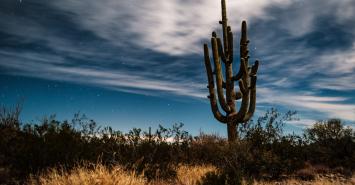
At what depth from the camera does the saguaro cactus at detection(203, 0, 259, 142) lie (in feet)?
49.8

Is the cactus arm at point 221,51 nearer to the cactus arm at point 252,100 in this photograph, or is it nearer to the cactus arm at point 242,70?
the cactus arm at point 242,70

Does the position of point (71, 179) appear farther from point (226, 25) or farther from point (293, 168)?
point (226, 25)

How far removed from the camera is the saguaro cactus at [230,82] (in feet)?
49.8

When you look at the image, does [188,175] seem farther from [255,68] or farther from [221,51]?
[221,51]

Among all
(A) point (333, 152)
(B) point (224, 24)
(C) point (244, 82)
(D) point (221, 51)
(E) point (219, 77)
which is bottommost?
(A) point (333, 152)

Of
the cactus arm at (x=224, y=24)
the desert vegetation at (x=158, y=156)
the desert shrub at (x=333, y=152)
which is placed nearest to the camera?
the desert vegetation at (x=158, y=156)

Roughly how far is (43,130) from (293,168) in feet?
25.5

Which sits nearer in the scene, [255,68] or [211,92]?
[255,68]

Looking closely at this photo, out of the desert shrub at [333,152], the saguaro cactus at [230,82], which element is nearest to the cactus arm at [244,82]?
the saguaro cactus at [230,82]

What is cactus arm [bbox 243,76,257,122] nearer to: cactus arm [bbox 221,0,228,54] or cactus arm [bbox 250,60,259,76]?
cactus arm [bbox 250,60,259,76]

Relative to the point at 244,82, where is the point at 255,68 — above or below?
above

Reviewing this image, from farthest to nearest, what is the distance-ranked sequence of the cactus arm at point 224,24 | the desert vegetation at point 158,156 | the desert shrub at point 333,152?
the cactus arm at point 224,24 → the desert shrub at point 333,152 → the desert vegetation at point 158,156

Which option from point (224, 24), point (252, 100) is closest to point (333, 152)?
point (252, 100)

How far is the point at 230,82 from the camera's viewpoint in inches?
635
